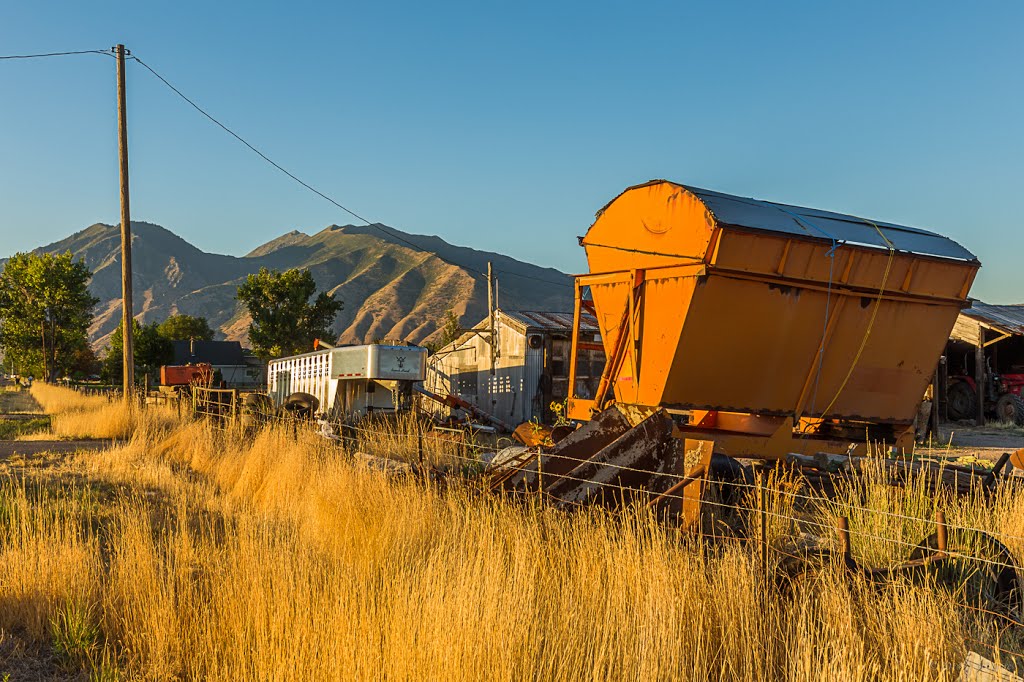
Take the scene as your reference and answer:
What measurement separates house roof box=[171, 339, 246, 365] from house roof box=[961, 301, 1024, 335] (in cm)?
5252

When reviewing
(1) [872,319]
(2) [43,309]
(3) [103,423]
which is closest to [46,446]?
A: (3) [103,423]

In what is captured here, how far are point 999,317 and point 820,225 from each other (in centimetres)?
1975

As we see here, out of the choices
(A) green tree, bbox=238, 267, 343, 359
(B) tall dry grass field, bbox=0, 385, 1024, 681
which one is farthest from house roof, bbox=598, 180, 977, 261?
(A) green tree, bbox=238, 267, 343, 359

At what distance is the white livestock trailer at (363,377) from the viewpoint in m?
21.1

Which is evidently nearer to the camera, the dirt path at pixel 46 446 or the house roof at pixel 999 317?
the dirt path at pixel 46 446

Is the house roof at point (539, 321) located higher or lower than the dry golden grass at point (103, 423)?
higher

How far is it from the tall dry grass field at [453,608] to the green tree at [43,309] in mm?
46443

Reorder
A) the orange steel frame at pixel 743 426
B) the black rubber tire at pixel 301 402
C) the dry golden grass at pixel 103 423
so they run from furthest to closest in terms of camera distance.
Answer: the black rubber tire at pixel 301 402 < the dry golden grass at pixel 103 423 < the orange steel frame at pixel 743 426

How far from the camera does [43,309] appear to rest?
45.6m

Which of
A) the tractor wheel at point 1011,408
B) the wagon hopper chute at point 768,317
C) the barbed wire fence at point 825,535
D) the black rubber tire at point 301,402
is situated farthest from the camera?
the tractor wheel at point 1011,408

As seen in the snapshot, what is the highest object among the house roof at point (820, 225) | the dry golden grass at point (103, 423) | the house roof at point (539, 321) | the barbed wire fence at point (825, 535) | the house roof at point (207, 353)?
the house roof at point (820, 225)

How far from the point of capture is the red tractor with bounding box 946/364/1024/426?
2339 centimetres

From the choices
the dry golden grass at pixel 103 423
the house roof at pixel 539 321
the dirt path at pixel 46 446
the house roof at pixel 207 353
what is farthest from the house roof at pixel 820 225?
the house roof at pixel 207 353

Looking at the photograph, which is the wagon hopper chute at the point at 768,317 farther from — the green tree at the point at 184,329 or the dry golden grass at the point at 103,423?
the green tree at the point at 184,329
